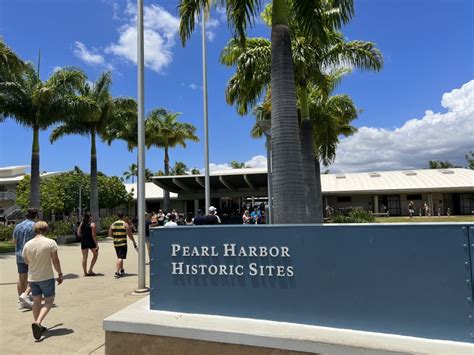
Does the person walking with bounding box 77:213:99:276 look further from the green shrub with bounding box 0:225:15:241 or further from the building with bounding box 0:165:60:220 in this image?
the building with bounding box 0:165:60:220

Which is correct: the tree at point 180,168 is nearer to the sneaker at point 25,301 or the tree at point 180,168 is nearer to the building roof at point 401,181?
the building roof at point 401,181

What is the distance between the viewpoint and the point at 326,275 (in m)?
4.14

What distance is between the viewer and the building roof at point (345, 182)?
3025 centimetres

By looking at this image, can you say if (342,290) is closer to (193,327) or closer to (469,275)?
(469,275)

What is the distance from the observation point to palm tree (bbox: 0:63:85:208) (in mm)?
20531

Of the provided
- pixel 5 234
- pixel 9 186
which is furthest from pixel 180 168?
pixel 5 234

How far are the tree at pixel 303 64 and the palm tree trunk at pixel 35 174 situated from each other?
12.9m

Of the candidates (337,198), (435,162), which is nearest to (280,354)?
(337,198)

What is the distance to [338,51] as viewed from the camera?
1362 cm

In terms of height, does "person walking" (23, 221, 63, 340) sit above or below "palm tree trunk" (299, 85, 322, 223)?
below

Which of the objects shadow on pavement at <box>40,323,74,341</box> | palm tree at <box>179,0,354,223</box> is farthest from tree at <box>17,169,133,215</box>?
shadow on pavement at <box>40,323,74,341</box>

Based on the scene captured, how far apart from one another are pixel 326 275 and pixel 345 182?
36689 mm

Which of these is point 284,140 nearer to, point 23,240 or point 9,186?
point 23,240

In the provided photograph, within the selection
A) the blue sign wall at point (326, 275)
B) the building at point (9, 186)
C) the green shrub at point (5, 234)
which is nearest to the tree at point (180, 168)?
the building at point (9, 186)
